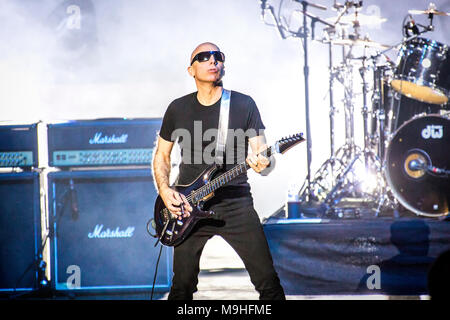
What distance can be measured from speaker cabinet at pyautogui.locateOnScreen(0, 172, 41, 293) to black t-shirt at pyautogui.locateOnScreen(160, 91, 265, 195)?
7.28 feet

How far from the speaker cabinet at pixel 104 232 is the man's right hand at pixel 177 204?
1604 mm

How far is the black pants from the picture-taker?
3.33m

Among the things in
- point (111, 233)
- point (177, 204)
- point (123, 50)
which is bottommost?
point (111, 233)

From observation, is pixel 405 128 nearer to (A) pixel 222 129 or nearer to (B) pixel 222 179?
(A) pixel 222 129

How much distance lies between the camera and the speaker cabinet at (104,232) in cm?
506

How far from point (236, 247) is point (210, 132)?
0.81 metres

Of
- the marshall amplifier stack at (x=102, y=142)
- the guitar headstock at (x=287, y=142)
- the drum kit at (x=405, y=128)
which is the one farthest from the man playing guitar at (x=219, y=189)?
the drum kit at (x=405, y=128)

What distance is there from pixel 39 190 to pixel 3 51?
2995mm

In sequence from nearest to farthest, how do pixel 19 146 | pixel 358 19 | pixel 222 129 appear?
pixel 222 129 → pixel 19 146 → pixel 358 19

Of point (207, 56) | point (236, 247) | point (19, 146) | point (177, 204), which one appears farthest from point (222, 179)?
point (19, 146)

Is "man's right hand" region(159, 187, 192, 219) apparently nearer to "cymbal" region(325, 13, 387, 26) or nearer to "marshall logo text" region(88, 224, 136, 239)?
"marshall logo text" region(88, 224, 136, 239)

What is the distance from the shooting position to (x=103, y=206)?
5133 mm

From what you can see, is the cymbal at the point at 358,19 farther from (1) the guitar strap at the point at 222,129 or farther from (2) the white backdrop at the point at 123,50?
(1) the guitar strap at the point at 222,129

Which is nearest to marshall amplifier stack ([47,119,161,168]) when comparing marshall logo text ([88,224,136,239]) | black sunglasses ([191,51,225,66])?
marshall logo text ([88,224,136,239])
